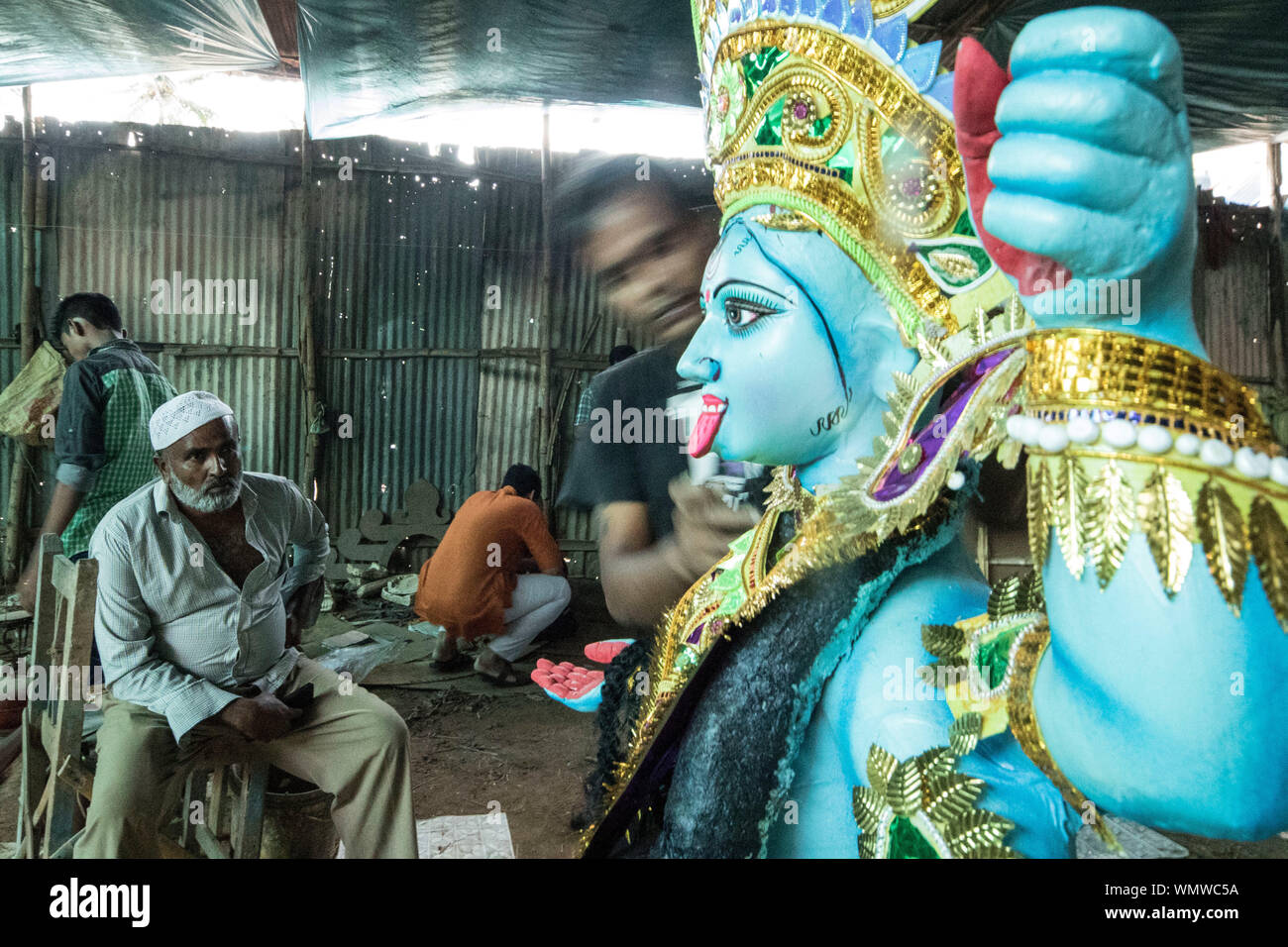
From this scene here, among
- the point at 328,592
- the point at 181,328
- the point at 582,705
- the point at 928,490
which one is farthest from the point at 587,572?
the point at 928,490

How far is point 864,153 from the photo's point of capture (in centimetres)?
68

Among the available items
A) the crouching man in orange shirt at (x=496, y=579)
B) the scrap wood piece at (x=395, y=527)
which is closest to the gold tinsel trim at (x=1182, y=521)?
the crouching man in orange shirt at (x=496, y=579)

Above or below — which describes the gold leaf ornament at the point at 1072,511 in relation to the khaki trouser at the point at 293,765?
above

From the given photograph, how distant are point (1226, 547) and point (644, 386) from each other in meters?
1.07

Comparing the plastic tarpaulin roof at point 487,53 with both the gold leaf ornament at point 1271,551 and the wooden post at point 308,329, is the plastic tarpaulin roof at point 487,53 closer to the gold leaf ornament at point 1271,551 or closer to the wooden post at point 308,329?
the wooden post at point 308,329

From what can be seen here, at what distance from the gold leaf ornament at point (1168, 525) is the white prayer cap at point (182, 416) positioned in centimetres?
185

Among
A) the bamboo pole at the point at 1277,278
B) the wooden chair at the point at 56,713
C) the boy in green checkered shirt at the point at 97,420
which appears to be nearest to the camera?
the bamboo pole at the point at 1277,278

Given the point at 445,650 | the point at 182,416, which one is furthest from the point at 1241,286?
the point at 445,650

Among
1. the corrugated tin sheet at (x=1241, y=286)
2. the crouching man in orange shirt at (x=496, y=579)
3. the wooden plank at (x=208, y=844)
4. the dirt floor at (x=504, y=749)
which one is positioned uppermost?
A: the corrugated tin sheet at (x=1241, y=286)

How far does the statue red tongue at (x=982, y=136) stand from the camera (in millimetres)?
459

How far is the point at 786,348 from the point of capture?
74 centimetres
